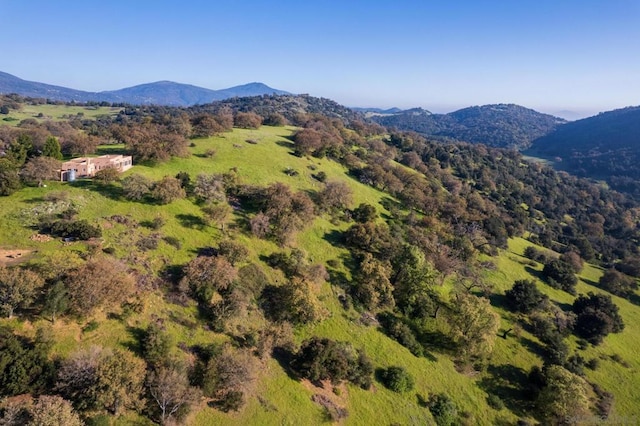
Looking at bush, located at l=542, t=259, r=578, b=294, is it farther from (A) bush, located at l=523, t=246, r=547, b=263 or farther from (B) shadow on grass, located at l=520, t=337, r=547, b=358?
(B) shadow on grass, located at l=520, t=337, r=547, b=358

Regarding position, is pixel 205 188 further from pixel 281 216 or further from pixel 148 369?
pixel 148 369

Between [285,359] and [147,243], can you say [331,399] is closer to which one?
[285,359]

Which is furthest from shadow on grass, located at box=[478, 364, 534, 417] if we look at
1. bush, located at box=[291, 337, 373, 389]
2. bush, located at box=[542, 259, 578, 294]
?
bush, located at box=[542, 259, 578, 294]

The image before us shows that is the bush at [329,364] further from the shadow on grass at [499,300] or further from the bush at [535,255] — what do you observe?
the bush at [535,255]

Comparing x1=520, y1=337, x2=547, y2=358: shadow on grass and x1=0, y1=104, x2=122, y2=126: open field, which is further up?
x1=0, y1=104, x2=122, y2=126: open field

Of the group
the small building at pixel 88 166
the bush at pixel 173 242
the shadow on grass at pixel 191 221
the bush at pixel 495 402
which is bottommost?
the bush at pixel 495 402

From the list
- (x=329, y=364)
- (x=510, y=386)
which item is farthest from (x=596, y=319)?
(x=329, y=364)

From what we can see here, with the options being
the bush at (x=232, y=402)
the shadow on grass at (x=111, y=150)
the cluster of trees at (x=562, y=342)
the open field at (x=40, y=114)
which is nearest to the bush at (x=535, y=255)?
the cluster of trees at (x=562, y=342)
